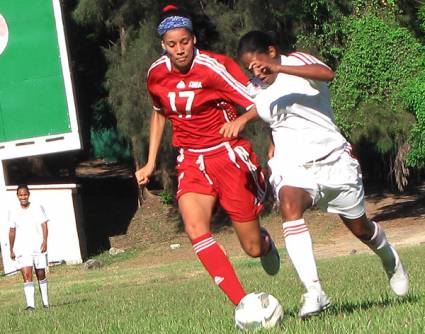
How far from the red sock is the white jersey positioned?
905 mm

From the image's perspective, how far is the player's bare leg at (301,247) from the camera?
308 inches

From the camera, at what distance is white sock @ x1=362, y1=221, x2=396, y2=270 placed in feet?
29.7

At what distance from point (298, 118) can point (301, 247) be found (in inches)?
39.7

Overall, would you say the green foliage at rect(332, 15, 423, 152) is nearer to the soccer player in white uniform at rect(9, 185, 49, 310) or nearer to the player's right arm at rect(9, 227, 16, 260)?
the soccer player in white uniform at rect(9, 185, 49, 310)

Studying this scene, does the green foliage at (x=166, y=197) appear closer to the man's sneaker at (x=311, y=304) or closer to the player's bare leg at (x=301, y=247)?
the player's bare leg at (x=301, y=247)

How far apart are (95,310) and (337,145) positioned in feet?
18.0

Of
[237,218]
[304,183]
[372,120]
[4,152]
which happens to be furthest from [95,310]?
[372,120]

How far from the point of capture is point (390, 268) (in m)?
9.27

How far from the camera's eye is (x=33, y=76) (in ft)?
107

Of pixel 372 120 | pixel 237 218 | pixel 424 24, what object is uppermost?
pixel 237 218

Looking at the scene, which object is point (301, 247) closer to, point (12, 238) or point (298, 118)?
point (298, 118)

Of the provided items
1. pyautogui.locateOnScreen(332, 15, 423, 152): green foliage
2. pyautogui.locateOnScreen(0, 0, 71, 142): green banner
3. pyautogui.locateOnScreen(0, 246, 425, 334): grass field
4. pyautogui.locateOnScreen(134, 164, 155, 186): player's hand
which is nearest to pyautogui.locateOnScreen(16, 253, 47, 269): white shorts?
pyautogui.locateOnScreen(0, 246, 425, 334): grass field

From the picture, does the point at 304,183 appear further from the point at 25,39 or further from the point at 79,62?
the point at 79,62

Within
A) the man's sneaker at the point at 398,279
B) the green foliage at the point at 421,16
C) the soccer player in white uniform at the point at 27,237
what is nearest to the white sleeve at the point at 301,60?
the man's sneaker at the point at 398,279
